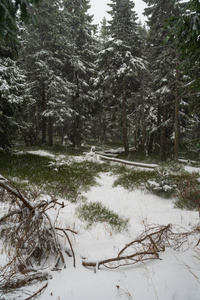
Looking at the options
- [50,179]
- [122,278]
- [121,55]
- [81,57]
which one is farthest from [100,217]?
[81,57]

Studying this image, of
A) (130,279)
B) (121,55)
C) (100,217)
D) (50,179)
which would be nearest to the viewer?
(130,279)

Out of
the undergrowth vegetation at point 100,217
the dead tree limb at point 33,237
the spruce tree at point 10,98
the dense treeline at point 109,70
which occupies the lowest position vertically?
the undergrowth vegetation at point 100,217

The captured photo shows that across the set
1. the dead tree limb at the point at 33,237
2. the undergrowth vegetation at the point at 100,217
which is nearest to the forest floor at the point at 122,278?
the dead tree limb at the point at 33,237

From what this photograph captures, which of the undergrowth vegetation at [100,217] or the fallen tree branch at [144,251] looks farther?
the undergrowth vegetation at [100,217]

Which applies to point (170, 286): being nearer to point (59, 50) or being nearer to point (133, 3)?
point (133, 3)

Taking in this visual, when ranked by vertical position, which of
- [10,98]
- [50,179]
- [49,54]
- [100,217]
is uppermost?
[49,54]

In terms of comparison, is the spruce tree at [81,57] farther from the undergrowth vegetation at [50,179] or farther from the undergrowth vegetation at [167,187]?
the undergrowth vegetation at [167,187]

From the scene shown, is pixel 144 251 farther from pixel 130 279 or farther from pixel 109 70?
pixel 109 70

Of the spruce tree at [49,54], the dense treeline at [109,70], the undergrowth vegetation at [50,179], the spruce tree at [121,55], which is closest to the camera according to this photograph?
the undergrowth vegetation at [50,179]

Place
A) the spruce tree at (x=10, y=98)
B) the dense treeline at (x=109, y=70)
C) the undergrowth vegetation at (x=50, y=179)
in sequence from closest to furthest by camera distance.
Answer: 1. the undergrowth vegetation at (x=50, y=179)
2. the spruce tree at (x=10, y=98)
3. the dense treeline at (x=109, y=70)

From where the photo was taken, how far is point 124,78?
1686 centimetres

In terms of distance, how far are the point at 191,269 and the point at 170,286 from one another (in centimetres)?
35

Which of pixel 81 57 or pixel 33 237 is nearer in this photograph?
pixel 33 237

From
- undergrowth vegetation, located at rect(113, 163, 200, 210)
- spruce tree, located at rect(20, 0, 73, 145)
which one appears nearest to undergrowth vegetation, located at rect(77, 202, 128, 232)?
undergrowth vegetation, located at rect(113, 163, 200, 210)
